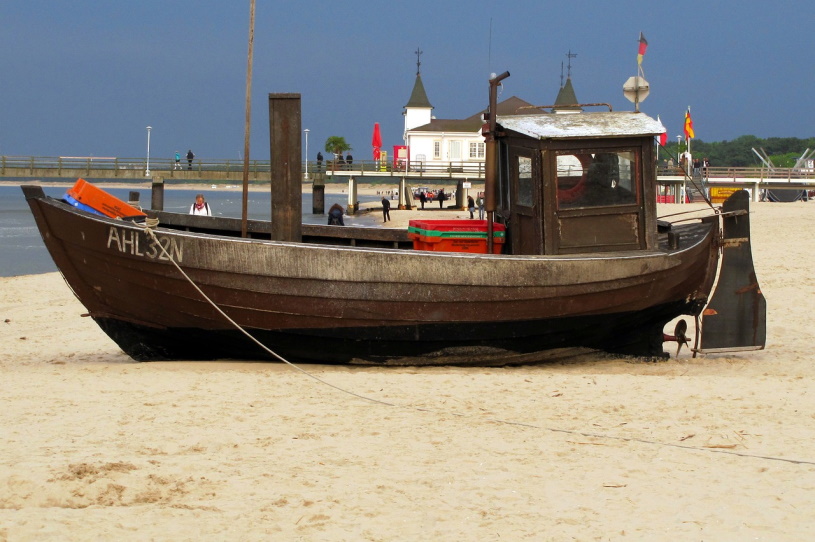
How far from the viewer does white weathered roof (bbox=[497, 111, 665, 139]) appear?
8469 mm

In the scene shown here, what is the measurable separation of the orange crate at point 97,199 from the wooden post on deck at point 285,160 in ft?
4.20

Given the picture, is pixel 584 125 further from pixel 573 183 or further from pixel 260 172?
pixel 260 172

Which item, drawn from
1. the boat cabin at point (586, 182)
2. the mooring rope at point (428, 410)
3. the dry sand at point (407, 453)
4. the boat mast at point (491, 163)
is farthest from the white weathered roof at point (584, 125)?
the mooring rope at point (428, 410)

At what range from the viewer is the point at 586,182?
28.2ft

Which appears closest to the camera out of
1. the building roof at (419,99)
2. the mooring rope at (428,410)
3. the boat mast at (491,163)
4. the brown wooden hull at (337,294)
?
the mooring rope at (428,410)

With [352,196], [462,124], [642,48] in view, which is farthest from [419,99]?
[642,48]

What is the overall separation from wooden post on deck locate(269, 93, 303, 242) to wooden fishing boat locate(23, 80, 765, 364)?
0.01 meters

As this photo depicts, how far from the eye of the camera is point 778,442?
5824mm

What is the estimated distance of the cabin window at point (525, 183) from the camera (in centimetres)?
870

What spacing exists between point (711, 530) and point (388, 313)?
159 inches

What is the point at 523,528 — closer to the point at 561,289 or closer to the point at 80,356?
the point at 561,289

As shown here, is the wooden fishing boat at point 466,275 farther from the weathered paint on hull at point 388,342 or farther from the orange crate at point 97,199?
the orange crate at point 97,199

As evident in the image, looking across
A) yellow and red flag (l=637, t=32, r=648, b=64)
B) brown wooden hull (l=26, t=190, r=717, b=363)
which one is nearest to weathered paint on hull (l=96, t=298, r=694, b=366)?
brown wooden hull (l=26, t=190, r=717, b=363)

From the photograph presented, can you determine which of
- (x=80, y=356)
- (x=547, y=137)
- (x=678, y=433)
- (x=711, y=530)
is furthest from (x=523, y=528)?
(x=80, y=356)
